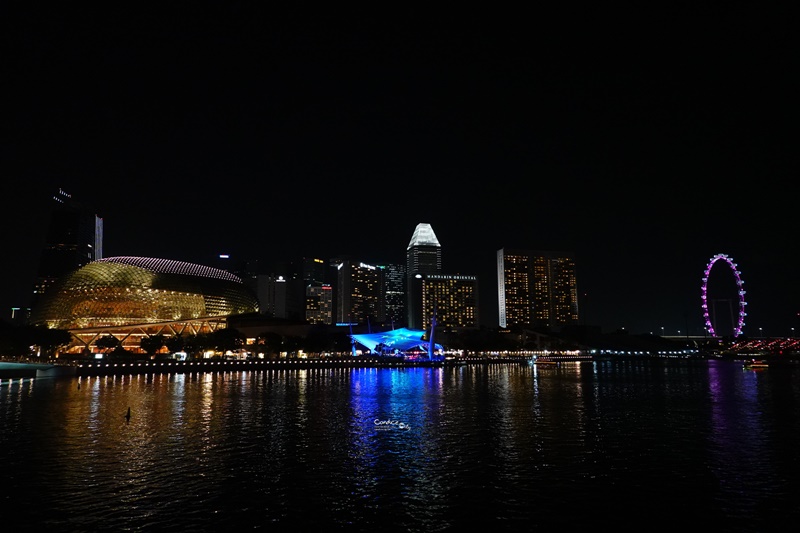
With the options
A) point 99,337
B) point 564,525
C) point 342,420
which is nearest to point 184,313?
point 99,337

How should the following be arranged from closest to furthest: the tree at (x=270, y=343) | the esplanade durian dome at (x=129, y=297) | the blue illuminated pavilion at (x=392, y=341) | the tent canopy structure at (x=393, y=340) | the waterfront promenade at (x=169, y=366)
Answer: the waterfront promenade at (x=169, y=366), the tree at (x=270, y=343), the esplanade durian dome at (x=129, y=297), the tent canopy structure at (x=393, y=340), the blue illuminated pavilion at (x=392, y=341)

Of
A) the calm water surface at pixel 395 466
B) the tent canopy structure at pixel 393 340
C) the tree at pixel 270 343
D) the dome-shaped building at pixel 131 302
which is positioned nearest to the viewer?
the calm water surface at pixel 395 466

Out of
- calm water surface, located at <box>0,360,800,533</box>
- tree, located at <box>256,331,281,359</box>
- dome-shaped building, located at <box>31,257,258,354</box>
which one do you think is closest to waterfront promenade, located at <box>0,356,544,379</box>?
tree, located at <box>256,331,281,359</box>

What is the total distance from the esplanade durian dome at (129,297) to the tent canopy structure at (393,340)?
107 feet

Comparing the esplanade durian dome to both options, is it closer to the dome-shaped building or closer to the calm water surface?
the dome-shaped building

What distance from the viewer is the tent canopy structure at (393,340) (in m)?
143

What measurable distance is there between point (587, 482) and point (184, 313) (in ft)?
409

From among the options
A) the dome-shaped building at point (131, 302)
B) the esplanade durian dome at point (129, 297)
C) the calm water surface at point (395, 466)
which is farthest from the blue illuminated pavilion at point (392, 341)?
the calm water surface at point (395, 466)

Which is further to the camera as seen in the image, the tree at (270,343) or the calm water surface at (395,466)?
the tree at (270,343)

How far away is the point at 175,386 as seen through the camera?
58312mm

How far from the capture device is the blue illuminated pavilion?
143 metres

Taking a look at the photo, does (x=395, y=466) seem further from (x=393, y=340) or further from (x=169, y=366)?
(x=393, y=340)

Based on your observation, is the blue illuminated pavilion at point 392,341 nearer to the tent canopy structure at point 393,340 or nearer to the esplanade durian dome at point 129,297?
the tent canopy structure at point 393,340

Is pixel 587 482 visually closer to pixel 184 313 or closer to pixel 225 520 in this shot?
pixel 225 520
